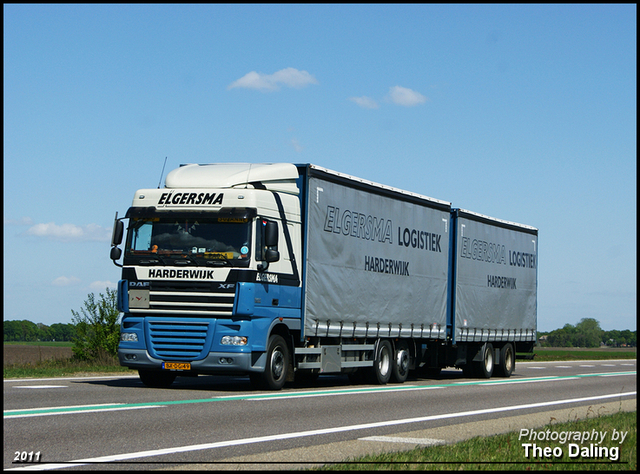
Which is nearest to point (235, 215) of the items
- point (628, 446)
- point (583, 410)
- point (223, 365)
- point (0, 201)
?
point (223, 365)

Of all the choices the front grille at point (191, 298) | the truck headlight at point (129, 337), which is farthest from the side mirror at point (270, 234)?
the truck headlight at point (129, 337)

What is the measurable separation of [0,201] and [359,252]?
12822mm

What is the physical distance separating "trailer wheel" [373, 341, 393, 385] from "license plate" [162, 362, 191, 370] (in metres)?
5.09

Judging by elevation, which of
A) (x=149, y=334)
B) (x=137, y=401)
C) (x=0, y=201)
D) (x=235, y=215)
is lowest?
(x=137, y=401)

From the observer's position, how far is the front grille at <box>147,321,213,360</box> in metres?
15.2

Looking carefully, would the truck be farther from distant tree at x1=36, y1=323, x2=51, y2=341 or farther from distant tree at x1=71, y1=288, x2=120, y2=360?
distant tree at x1=36, y1=323, x2=51, y2=341

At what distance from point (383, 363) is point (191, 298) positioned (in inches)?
232

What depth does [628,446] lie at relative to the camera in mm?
9031

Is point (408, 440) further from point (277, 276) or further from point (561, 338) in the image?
point (561, 338)

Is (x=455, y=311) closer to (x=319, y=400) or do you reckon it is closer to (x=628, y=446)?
(x=319, y=400)

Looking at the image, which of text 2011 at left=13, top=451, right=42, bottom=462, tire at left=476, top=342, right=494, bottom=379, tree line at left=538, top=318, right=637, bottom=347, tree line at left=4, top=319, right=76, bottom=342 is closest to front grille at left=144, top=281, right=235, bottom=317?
text 2011 at left=13, top=451, right=42, bottom=462

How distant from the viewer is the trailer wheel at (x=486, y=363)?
23906mm

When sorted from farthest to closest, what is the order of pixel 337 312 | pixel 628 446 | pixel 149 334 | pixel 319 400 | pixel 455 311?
1. pixel 455 311
2. pixel 337 312
3. pixel 149 334
4. pixel 319 400
5. pixel 628 446

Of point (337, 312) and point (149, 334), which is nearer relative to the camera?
point (149, 334)
